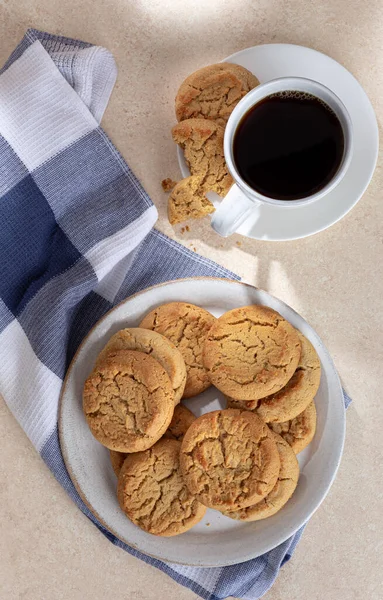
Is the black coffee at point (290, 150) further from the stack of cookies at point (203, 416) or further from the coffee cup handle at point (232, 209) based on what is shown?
the stack of cookies at point (203, 416)

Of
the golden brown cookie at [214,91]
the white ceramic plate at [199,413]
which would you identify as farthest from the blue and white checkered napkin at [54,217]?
the golden brown cookie at [214,91]

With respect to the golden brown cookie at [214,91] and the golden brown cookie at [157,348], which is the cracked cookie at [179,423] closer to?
the golden brown cookie at [157,348]

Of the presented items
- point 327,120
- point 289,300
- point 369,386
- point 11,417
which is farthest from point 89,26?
point 369,386

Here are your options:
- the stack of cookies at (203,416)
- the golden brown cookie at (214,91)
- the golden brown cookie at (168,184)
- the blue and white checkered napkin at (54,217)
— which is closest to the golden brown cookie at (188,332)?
the stack of cookies at (203,416)

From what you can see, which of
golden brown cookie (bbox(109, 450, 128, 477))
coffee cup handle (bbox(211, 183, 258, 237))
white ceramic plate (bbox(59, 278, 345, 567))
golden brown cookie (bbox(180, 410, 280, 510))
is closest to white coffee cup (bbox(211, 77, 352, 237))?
coffee cup handle (bbox(211, 183, 258, 237))

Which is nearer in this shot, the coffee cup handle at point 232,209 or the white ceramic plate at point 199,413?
the coffee cup handle at point 232,209

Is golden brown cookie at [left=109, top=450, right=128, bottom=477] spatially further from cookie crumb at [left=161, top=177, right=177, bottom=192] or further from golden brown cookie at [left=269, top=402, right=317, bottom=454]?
cookie crumb at [left=161, top=177, right=177, bottom=192]

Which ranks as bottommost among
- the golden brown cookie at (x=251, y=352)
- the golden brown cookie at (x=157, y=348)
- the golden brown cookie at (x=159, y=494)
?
the golden brown cookie at (x=159, y=494)

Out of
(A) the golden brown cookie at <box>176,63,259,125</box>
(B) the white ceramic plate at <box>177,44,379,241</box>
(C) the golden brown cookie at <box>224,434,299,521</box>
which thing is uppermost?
(A) the golden brown cookie at <box>176,63,259,125</box>

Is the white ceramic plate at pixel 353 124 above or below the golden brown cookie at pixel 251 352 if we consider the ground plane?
above
